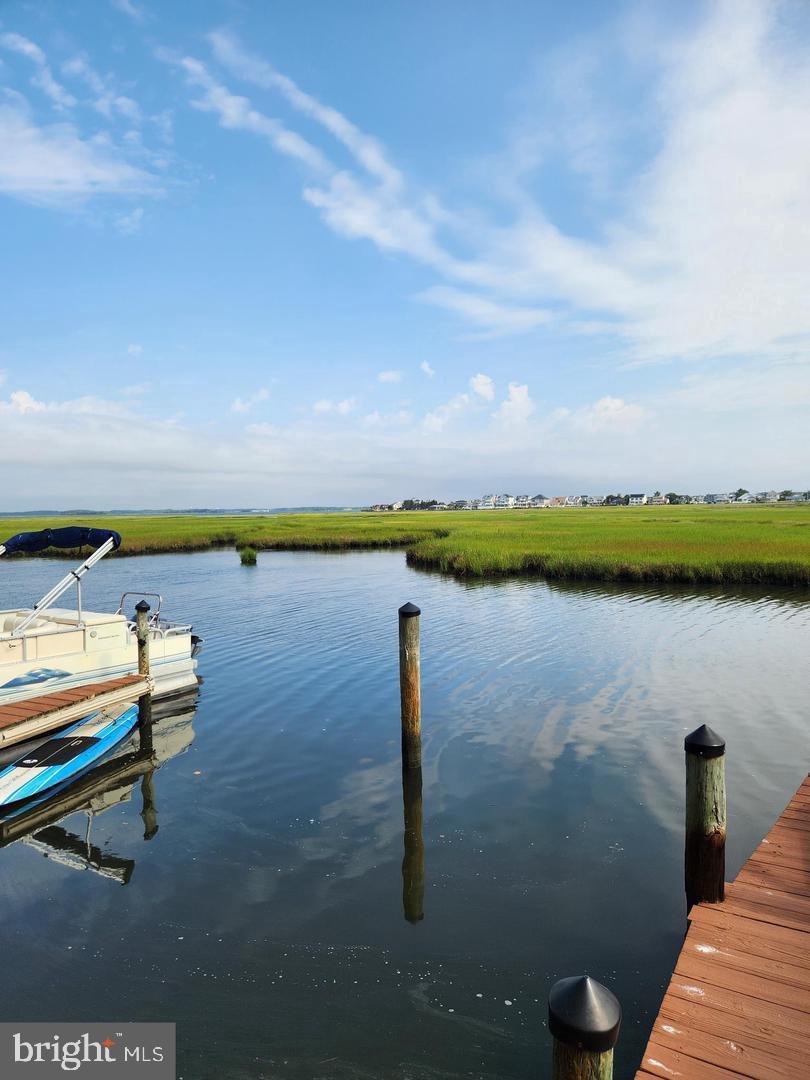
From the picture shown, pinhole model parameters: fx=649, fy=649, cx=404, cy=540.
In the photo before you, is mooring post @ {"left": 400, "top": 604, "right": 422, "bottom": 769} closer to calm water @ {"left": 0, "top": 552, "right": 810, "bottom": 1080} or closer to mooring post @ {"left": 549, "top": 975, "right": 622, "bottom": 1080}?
calm water @ {"left": 0, "top": 552, "right": 810, "bottom": 1080}

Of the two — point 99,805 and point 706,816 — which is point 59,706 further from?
point 706,816

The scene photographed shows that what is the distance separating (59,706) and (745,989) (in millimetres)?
12144

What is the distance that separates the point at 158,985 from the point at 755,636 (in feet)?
70.2

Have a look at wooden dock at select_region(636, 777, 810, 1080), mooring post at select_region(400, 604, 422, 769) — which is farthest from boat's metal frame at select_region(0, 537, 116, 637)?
wooden dock at select_region(636, 777, 810, 1080)

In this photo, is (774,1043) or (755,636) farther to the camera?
(755,636)

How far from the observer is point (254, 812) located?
33.4 feet

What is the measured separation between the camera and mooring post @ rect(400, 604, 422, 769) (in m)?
10.9

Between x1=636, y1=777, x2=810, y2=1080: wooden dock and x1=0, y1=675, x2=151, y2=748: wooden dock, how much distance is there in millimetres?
11351

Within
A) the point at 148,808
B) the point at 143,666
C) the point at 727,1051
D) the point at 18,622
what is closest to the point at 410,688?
the point at 148,808

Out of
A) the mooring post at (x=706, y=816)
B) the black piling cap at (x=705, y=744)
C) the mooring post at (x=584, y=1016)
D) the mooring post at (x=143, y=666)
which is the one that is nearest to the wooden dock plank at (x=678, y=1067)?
the mooring post at (x=584, y=1016)

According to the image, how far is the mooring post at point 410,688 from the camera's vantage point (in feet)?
35.8

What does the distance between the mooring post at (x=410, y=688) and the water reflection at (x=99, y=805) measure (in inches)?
164

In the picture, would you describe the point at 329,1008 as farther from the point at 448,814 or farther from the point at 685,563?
the point at 685,563

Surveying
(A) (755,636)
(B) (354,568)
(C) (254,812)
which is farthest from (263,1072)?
(B) (354,568)
